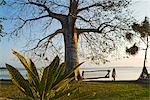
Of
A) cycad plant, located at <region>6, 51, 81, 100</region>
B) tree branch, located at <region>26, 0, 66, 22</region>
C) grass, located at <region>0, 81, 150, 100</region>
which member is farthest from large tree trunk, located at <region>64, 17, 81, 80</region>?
cycad plant, located at <region>6, 51, 81, 100</region>

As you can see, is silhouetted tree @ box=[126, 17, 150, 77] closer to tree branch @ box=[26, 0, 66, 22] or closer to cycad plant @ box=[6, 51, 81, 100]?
tree branch @ box=[26, 0, 66, 22]

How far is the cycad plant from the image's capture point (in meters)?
2.83

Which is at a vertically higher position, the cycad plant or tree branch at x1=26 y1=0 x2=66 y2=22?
tree branch at x1=26 y1=0 x2=66 y2=22

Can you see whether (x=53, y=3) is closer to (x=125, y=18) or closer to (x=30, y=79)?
(x=125, y=18)

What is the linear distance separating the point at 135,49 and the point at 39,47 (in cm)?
217

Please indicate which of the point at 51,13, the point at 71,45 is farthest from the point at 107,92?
the point at 51,13

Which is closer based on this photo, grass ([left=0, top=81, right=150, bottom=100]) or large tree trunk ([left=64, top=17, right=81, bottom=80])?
grass ([left=0, top=81, right=150, bottom=100])

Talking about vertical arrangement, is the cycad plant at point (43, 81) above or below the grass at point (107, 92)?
above

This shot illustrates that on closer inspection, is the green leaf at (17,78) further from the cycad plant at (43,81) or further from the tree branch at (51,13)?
the tree branch at (51,13)

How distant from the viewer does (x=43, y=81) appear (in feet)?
9.37

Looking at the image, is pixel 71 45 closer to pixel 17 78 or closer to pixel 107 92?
pixel 107 92

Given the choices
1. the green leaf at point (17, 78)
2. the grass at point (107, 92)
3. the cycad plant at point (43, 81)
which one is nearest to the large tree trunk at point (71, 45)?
the grass at point (107, 92)

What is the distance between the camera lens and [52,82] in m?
2.89

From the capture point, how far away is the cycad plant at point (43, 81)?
2.83 m
